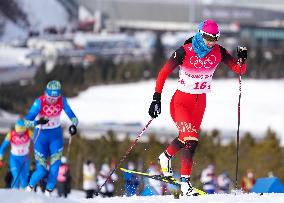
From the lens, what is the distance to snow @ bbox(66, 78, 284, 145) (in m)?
52.1

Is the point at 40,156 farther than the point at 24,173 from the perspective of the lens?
No

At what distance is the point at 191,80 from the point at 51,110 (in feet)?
9.32

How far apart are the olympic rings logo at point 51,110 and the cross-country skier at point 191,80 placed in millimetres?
2560

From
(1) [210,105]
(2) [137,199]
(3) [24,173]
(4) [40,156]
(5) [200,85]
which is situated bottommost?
(2) [137,199]

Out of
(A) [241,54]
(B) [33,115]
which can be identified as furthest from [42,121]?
(A) [241,54]

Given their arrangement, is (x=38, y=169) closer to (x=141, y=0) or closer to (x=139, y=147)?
(x=139, y=147)

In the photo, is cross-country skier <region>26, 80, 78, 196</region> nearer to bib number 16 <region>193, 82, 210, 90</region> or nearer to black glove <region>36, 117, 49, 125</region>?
black glove <region>36, 117, 49, 125</region>

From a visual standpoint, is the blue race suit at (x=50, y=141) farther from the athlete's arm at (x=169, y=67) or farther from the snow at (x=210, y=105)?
the snow at (x=210, y=105)

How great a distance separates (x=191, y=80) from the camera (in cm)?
779

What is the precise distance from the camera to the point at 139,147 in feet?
89.1

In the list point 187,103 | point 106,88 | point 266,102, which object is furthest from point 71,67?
point 187,103

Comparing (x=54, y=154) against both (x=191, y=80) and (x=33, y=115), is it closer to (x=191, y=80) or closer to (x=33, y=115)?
(x=33, y=115)

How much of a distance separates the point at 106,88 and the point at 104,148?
4038 cm

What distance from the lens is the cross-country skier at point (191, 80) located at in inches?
302
